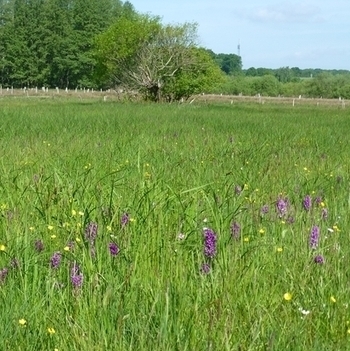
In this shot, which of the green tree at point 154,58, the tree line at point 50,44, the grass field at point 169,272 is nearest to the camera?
the grass field at point 169,272

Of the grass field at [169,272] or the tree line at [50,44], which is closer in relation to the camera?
the grass field at [169,272]

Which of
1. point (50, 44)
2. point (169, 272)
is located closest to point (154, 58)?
point (169, 272)

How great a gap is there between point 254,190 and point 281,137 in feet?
20.1

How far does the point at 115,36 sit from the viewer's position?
160 feet

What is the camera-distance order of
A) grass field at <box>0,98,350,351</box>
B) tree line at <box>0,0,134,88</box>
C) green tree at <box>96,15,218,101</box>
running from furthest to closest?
1. tree line at <box>0,0,134,88</box>
2. green tree at <box>96,15,218,101</box>
3. grass field at <box>0,98,350,351</box>

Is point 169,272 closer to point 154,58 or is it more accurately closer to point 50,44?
point 154,58

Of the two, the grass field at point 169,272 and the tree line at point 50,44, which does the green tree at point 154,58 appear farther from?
the tree line at point 50,44

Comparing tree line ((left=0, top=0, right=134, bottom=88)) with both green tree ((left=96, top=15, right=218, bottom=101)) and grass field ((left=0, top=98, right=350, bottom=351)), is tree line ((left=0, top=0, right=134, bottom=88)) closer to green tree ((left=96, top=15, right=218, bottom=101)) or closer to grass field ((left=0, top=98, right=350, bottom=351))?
green tree ((left=96, top=15, right=218, bottom=101))

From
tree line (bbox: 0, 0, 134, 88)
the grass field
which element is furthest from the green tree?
tree line (bbox: 0, 0, 134, 88)

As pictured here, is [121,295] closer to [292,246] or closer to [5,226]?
[292,246]

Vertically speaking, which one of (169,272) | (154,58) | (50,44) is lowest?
(169,272)

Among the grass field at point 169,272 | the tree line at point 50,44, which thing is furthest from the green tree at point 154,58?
the tree line at point 50,44

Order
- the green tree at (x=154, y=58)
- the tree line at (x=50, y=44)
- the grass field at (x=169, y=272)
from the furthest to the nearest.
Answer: the tree line at (x=50, y=44)
the green tree at (x=154, y=58)
the grass field at (x=169, y=272)

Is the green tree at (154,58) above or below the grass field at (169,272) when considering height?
above
